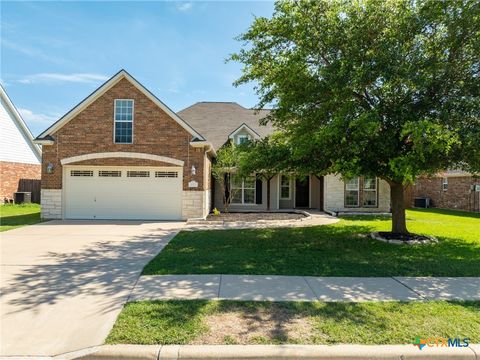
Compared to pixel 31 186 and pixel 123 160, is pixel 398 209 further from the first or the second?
pixel 31 186

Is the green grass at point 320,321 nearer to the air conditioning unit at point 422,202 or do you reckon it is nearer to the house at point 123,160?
the house at point 123,160

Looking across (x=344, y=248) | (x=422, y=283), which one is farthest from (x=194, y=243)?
(x=422, y=283)

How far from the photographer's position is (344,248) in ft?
30.1

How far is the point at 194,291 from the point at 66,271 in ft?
10.1

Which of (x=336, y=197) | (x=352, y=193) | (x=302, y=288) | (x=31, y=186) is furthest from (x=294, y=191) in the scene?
(x=31, y=186)

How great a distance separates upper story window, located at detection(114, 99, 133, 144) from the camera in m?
15.5

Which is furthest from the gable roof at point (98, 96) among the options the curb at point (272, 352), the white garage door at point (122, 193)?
the curb at point (272, 352)

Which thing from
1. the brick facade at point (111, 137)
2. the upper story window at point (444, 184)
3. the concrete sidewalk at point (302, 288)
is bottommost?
the concrete sidewalk at point (302, 288)

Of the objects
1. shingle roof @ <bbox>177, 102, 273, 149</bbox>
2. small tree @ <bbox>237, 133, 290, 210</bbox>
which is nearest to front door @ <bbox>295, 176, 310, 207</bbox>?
shingle roof @ <bbox>177, 102, 273, 149</bbox>

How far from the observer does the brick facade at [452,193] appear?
71.8 ft

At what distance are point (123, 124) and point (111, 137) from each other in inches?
33.1

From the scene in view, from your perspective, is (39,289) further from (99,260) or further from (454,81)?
(454,81)

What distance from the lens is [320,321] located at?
4.39m

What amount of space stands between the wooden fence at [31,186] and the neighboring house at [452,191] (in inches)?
1075
